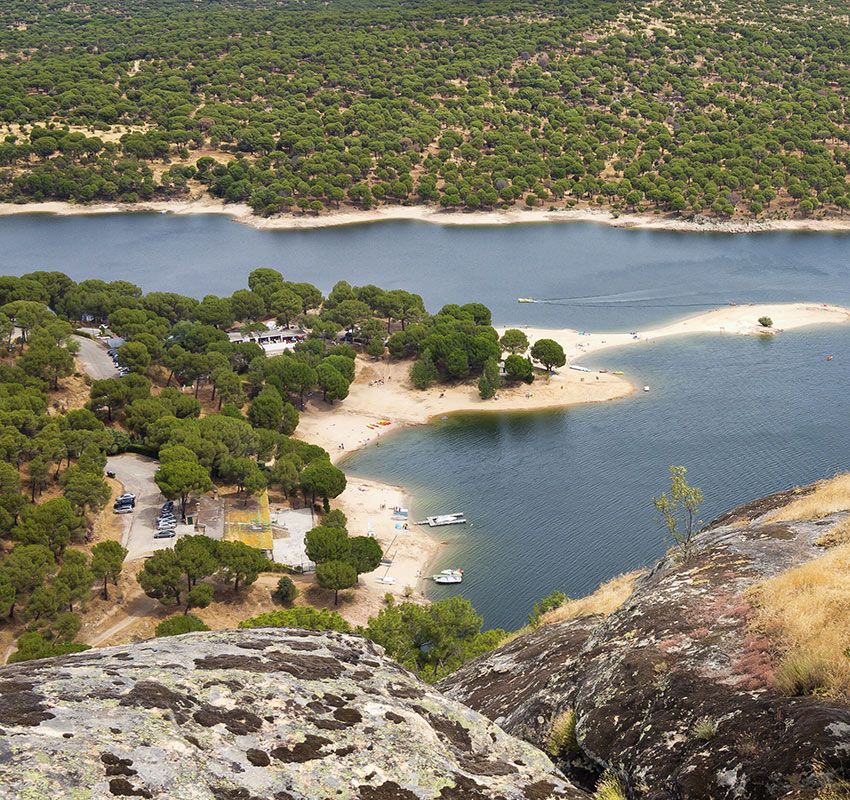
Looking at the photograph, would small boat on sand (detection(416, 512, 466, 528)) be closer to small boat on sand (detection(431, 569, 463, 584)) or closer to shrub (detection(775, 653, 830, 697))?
small boat on sand (detection(431, 569, 463, 584))

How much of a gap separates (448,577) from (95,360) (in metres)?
42.0

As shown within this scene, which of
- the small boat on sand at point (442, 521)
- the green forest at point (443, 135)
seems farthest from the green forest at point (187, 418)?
the green forest at point (443, 135)

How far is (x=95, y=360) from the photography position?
80250 mm

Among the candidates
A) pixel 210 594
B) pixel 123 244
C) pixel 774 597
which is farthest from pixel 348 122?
pixel 774 597

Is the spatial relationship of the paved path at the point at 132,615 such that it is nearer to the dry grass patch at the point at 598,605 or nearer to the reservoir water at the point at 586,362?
the reservoir water at the point at 586,362

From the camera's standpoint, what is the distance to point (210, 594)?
47.8 m

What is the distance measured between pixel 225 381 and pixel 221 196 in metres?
92.1

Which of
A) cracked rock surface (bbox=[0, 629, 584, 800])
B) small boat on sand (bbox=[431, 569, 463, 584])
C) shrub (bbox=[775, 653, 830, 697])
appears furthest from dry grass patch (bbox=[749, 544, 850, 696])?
small boat on sand (bbox=[431, 569, 463, 584])

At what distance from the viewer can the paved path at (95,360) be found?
254 feet

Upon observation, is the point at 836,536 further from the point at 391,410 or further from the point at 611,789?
the point at 391,410

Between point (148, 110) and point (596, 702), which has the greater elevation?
point (148, 110)

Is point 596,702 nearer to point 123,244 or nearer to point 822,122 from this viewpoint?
point 123,244

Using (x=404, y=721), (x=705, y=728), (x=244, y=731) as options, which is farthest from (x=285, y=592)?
(x=705, y=728)

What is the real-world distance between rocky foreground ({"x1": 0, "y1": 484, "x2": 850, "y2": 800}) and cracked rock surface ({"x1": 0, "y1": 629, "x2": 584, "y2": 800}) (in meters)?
0.02
